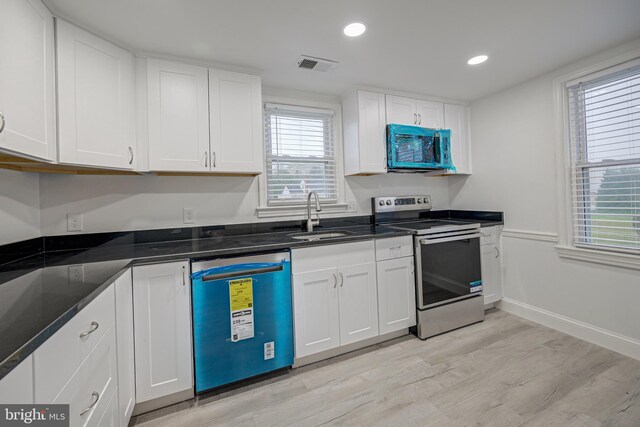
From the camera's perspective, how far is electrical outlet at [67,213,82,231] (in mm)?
1915

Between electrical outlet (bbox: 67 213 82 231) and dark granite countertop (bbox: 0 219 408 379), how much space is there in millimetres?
145

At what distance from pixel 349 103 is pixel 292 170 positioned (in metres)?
0.88

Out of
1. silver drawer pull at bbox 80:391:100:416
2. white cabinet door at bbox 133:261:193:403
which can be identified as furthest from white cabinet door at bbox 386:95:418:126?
silver drawer pull at bbox 80:391:100:416

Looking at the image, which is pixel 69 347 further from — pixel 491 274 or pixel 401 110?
pixel 491 274

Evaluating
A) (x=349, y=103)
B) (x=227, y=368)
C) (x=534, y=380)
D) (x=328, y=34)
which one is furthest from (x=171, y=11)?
(x=534, y=380)

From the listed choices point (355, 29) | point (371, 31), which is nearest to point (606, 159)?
point (371, 31)

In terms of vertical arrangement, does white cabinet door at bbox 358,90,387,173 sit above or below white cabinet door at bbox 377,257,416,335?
above

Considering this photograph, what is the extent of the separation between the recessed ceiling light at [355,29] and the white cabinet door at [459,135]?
1726 mm

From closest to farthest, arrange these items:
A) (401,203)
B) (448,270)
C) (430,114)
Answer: (448,270) < (430,114) < (401,203)

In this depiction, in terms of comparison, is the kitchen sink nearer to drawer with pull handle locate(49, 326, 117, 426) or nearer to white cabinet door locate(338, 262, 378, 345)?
white cabinet door locate(338, 262, 378, 345)

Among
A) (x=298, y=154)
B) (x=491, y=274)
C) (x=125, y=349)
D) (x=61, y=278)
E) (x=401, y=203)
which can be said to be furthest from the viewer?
(x=401, y=203)

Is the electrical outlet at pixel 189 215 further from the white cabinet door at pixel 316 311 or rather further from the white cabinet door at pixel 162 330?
the white cabinet door at pixel 316 311

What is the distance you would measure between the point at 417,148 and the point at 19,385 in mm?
2983

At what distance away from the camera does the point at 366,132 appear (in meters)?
2.66
